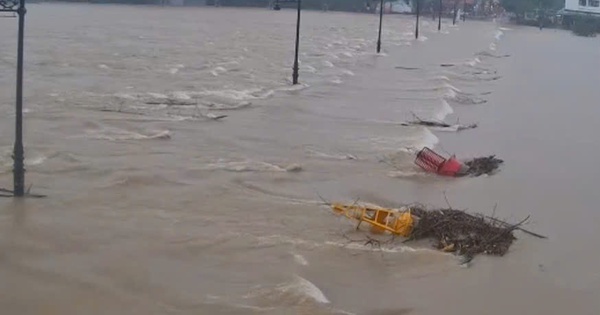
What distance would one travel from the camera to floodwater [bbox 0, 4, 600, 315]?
7.86m

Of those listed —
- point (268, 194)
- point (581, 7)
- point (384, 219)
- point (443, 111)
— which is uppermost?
point (581, 7)

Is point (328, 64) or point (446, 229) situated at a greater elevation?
point (328, 64)

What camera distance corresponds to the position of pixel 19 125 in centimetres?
942

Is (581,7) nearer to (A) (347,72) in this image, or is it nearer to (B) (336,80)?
(A) (347,72)

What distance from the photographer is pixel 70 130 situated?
49.6 feet

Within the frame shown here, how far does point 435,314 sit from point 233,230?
8.91ft

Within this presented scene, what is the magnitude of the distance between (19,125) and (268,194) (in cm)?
319

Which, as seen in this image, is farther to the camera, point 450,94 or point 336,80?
point 336,80

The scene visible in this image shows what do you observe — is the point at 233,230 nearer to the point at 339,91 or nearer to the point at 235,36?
the point at 339,91

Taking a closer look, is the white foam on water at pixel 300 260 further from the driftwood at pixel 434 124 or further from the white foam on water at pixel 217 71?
the white foam on water at pixel 217 71

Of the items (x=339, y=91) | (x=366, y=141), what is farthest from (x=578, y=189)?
(x=339, y=91)

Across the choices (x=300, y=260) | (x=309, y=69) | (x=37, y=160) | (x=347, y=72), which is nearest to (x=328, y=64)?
(x=309, y=69)

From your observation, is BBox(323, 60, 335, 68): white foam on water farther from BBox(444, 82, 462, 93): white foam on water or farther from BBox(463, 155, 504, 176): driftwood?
BBox(463, 155, 504, 176): driftwood

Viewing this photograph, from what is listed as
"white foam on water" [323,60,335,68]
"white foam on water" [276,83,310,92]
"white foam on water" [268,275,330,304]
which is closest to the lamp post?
"white foam on water" [268,275,330,304]
